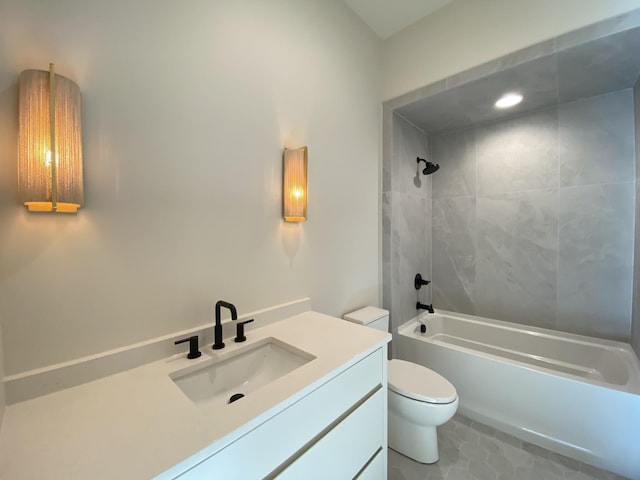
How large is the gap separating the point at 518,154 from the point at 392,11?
1.62 meters

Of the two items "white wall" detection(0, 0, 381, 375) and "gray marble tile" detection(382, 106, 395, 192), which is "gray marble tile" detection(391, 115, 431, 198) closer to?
"gray marble tile" detection(382, 106, 395, 192)

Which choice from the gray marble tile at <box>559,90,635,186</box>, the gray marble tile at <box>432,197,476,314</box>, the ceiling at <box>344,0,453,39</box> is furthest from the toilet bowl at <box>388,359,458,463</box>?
the ceiling at <box>344,0,453,39</box>

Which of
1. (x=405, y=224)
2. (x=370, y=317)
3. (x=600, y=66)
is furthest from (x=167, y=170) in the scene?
A: (x=600, y=66)

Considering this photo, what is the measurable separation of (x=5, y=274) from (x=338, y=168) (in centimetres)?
162

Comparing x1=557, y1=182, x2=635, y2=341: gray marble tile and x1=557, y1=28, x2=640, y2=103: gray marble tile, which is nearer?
x1=557, y1=28, x2=640, y2=103: gray marble tile

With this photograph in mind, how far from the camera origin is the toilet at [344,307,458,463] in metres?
1.40

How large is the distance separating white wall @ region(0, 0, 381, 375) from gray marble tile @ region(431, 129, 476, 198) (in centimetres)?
158

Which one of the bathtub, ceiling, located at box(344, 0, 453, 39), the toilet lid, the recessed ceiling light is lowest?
the bathtub

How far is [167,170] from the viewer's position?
1027 millimetres

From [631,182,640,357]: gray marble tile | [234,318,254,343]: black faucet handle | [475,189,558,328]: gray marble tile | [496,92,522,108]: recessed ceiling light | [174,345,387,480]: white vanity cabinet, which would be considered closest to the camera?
[174,345,387,480]: white vanity cabinet

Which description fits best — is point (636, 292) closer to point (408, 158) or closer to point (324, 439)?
point (408, 158)

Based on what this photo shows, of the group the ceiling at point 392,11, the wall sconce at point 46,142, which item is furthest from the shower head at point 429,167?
the wall sconce at point 46,142

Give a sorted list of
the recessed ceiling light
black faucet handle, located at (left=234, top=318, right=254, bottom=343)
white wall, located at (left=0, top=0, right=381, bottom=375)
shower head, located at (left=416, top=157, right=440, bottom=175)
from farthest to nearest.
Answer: shower head, located at (left=416, top=157, right=440, bottom=175)
the recessed ceiling light
black faucet handle, located at (left=234, top=318, right=254, bottom=343)
white wall, located at (left=0, top=0, right=381, bottom=375)

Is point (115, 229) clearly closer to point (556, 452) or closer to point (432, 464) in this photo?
point (432, 464)
